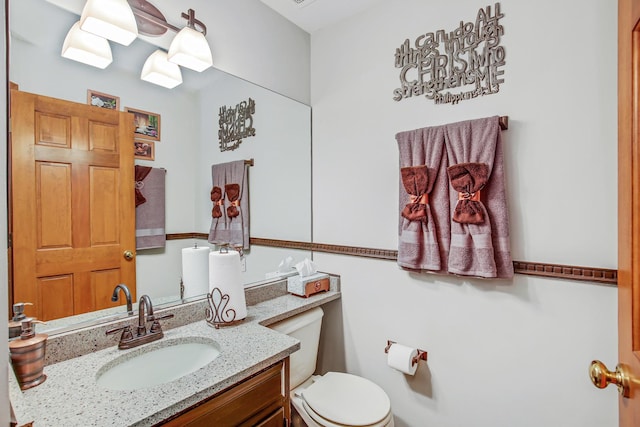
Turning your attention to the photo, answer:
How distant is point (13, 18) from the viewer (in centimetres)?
100

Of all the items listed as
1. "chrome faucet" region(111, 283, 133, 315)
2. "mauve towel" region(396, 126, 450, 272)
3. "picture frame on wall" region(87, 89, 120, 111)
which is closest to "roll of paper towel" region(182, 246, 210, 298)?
"chrome faucet" region(111, 283, 133, 315)

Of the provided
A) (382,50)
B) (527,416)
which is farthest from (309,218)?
(527,416)

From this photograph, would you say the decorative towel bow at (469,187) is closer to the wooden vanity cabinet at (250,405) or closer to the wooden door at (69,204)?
the wooden vanity cabinet at (250,405)

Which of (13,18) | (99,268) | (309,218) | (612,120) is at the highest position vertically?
(13,18)

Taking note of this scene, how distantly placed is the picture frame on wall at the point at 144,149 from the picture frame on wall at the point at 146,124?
2 cm

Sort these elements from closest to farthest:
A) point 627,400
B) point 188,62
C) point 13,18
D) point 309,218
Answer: point 627,400 < point 13,18 < point 188,62 < point 309,218

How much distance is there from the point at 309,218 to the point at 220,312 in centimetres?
93

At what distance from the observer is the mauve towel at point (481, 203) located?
1332mm

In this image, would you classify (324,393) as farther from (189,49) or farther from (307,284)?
(189,49)

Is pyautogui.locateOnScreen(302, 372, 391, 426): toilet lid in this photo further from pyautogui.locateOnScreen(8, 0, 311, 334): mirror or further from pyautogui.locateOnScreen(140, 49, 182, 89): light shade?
pyautogui.locateOnScreen(140, 49, 182, 89): light shade

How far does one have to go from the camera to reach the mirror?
1066mm

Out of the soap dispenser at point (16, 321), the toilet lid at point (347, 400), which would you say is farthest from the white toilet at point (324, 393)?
the soap dispenser at point (16, 321)

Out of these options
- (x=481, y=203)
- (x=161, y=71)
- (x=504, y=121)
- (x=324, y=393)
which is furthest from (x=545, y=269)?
(x=161, y=71)

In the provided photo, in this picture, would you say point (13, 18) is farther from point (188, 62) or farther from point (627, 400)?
point (627, 400)
